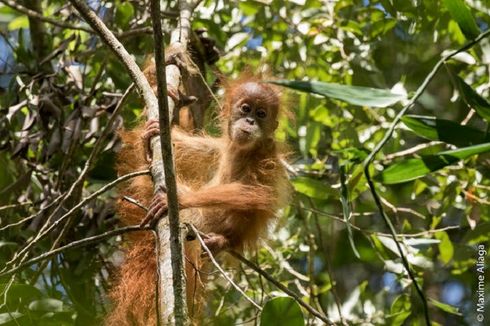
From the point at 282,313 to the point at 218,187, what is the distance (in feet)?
7.09

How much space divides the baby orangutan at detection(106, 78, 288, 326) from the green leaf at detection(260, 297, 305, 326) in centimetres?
143

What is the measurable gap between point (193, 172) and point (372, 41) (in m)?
1.71

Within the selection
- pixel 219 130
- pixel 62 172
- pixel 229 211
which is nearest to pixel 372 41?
pixel 219 130

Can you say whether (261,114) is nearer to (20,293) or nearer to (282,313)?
(20,293)

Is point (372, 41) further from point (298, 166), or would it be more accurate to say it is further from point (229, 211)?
point (229, 211)

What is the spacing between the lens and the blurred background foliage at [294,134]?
483cm

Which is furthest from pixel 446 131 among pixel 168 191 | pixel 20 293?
pixel 20 293

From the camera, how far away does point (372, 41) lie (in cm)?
581

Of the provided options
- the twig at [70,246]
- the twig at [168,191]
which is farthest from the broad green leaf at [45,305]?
the twig at [168,191]

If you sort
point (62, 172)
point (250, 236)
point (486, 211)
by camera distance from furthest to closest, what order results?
point (486, 211) → point (250, 236) → point (62, 172)

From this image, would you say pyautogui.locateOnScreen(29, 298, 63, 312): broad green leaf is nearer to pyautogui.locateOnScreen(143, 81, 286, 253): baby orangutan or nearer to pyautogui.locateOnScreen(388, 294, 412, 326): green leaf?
pyautogui.locateOnScreen(143, 81, 286, 253): baby orangutan

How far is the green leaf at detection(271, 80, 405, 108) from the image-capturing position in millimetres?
1986

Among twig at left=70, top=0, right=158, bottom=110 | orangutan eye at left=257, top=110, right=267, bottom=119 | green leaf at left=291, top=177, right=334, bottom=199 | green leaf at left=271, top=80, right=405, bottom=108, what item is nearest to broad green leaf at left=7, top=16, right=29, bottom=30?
orangutan eye at left=257, top=110, right=267, bottom=119

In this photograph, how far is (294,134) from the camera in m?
5.79
